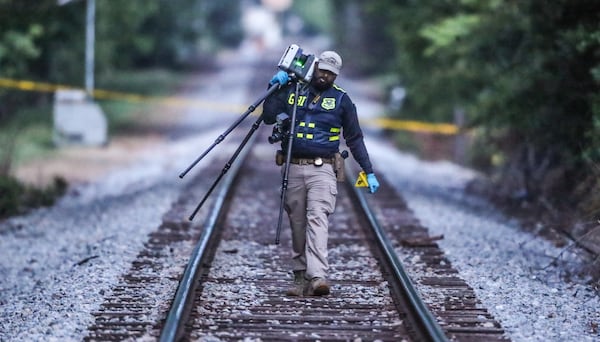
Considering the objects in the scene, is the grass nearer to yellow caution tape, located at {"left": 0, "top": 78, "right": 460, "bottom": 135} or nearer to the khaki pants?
yellow caution tape, located at {"left": 0, "top": 78, "right": 460, "bottom": 135}

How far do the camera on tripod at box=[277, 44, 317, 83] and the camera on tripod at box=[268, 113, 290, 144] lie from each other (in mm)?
349

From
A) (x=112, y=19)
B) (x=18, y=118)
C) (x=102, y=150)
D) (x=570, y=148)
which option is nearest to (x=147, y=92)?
(x=112, y=19)

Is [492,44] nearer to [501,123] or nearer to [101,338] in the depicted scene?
[501,123]

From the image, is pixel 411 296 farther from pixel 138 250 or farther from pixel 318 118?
pixel 138 250

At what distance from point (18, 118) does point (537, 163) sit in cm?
1634

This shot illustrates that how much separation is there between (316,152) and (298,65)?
78cm

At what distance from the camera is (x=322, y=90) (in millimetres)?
7812

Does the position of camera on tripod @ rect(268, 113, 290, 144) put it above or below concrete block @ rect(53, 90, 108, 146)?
below

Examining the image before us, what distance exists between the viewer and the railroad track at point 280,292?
6.91m

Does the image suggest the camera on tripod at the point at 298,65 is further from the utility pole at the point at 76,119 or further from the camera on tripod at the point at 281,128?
the utility pole at the point at 76,119

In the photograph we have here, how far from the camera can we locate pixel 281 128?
777 centimetres

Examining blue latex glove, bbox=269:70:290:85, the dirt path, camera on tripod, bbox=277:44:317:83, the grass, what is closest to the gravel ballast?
the grass

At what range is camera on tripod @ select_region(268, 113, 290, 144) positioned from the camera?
7696 mm

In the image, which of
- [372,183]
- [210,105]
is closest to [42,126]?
[210,105]
